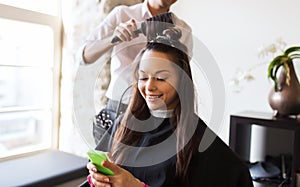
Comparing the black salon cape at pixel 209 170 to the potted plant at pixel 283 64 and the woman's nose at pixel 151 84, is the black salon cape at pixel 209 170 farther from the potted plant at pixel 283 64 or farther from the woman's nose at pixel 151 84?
the potted plant at pixel 283 64

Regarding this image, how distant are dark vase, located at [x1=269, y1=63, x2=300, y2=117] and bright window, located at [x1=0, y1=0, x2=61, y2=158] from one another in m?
1.45

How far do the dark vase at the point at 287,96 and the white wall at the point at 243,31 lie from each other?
19 cm

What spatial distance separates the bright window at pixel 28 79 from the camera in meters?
1.96

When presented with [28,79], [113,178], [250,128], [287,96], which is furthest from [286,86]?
[28,79]

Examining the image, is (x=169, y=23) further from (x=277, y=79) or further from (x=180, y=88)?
(x=277, y=79)

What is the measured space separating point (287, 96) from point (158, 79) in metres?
0.84

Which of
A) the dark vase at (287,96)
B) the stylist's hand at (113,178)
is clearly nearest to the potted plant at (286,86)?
the dark vase at (287,96)

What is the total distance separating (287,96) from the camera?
1460 millimetres

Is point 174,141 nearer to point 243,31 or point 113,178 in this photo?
point 113,178

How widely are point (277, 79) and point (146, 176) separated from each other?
893mm

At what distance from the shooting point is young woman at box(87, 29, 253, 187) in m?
0.90

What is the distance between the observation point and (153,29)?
1.01m

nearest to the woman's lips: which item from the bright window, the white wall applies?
the white wall

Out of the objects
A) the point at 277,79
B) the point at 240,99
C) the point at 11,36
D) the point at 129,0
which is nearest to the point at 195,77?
the point at 277,79
